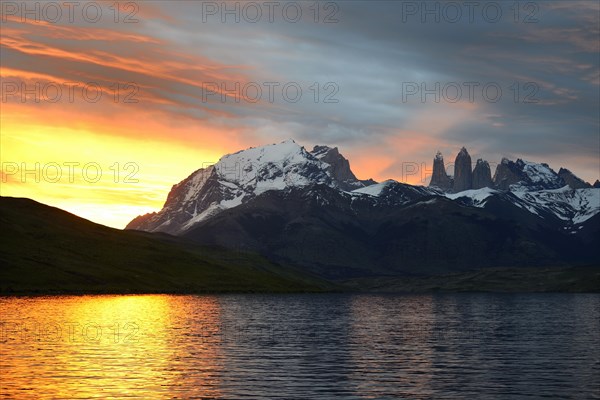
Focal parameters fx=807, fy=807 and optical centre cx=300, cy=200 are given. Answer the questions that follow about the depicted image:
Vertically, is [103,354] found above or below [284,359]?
above

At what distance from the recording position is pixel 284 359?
3740 inches

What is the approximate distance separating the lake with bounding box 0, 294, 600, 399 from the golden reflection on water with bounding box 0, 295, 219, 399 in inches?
5.4

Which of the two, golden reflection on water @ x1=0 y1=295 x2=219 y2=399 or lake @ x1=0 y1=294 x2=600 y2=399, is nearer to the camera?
golden reflection on water @ x1=0 y1=295 x2=219 y2=399

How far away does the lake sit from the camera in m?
70.9

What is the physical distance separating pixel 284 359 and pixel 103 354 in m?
21.2

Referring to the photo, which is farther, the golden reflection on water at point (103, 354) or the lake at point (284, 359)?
the lake at point (284, 359)

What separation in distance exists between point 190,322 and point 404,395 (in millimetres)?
91186

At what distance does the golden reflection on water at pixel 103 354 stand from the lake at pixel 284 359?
138 mm

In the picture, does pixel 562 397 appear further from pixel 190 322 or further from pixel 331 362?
pixel 190 322

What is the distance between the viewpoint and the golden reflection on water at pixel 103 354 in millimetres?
69719

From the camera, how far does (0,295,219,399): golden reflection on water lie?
6972cm

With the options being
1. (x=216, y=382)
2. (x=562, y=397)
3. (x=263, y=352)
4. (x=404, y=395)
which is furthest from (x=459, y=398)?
(x=263, y=352)

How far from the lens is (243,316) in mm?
178000

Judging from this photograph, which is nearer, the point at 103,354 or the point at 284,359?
the point at 103,354
